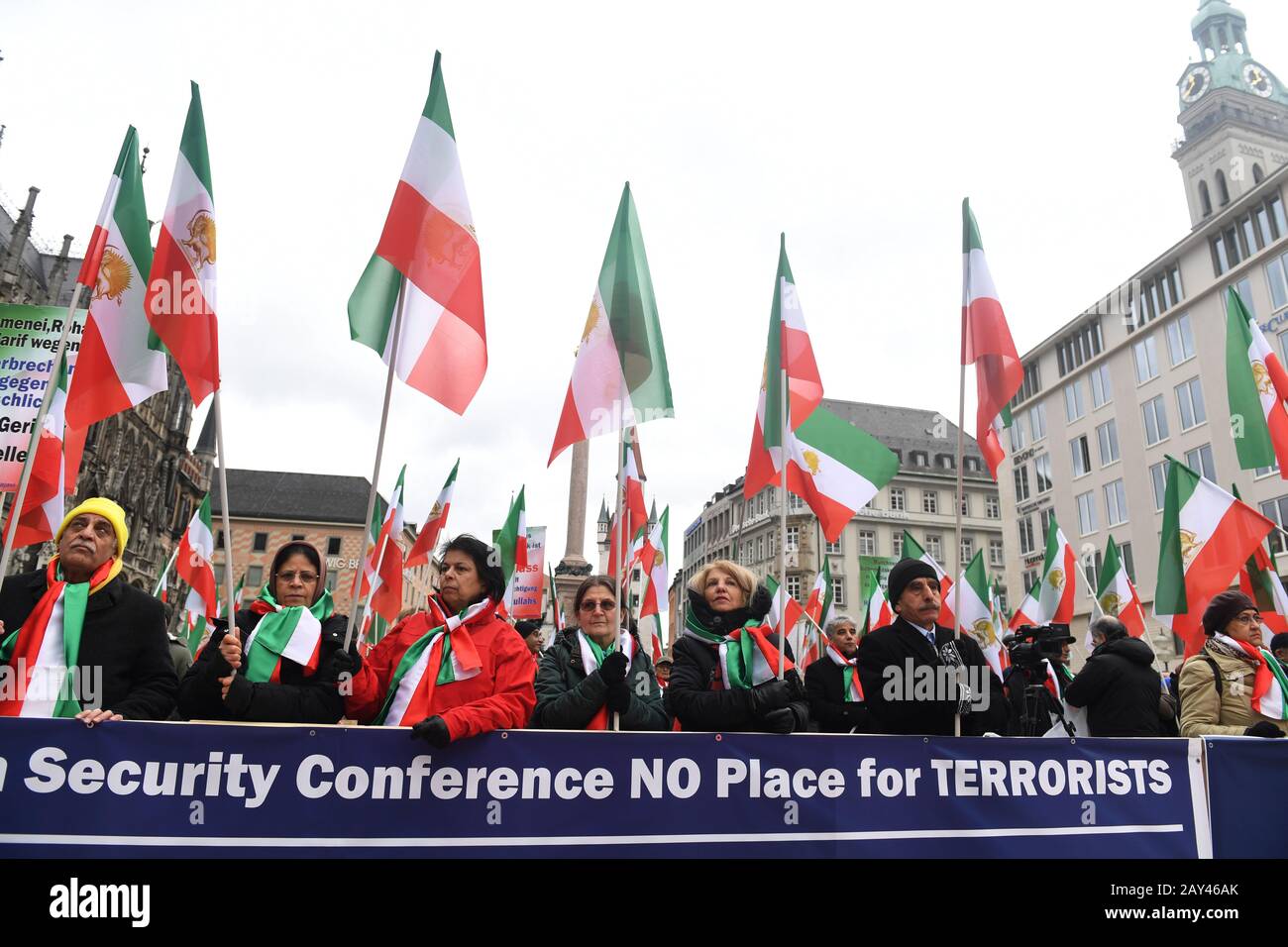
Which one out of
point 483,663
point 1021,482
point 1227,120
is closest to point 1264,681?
point 483,663

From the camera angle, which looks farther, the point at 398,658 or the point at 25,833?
the point at 398,658

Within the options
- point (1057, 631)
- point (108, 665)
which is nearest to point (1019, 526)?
point (1057, 631)

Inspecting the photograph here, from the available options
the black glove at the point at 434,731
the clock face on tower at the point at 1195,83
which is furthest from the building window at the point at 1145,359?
the black glove at the point at 434,731

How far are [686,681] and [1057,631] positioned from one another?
2.55 m

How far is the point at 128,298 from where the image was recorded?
4.68m

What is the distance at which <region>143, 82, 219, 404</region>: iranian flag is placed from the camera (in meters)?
4.45

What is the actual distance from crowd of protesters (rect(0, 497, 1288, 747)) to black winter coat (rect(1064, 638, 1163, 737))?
37cm

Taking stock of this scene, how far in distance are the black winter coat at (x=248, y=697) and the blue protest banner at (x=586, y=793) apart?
39 cm

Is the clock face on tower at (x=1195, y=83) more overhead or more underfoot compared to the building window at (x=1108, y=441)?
more overhead

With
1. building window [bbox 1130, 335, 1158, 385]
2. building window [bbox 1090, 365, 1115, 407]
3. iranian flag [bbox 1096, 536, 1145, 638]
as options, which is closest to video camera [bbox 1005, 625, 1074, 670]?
iranian flag [bbox 1096, 536, 1145, 638]

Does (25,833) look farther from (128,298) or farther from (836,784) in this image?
(836,784)

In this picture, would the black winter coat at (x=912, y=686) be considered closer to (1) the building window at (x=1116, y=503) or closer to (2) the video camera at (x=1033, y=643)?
(2) the video camera at (x=1033, y=643)

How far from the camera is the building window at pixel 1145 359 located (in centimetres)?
4466

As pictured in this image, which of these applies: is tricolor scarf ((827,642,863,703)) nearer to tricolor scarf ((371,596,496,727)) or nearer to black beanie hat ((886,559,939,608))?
black beanie hat ((886,559,939,608))
